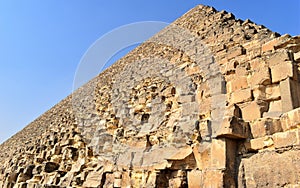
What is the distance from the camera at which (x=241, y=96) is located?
461cm

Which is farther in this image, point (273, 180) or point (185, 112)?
point (185, 112)

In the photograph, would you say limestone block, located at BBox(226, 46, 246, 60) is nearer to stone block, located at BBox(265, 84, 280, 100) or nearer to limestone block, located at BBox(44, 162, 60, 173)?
stone block, located at BBox(265, 84, 280, 100)

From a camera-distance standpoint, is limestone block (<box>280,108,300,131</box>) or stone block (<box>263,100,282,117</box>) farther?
stone block (<box>263,100,282,117</box>)

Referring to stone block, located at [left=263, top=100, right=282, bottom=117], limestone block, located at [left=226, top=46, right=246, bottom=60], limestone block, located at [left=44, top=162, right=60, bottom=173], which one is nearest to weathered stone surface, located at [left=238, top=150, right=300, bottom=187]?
stone block, located at [left=263, top=100, right=282, bottom=117]

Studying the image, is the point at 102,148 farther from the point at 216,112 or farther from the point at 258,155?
the point at 258,155

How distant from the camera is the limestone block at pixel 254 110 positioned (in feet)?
13.8

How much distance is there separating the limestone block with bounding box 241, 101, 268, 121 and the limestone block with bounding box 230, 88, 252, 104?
151mm

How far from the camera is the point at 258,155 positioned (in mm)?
3678

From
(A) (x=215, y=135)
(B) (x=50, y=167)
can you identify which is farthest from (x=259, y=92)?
(B) (x=50, y=167)

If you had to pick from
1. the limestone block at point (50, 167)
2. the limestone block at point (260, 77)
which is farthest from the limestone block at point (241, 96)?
the limestone block at point (50, 167)

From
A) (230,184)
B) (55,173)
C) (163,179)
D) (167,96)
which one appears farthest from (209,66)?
(55,173)

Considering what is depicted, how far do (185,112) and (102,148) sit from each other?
209 cm

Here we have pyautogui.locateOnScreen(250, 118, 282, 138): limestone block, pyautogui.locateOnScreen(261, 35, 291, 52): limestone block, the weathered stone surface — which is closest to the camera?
the weathered stone surface

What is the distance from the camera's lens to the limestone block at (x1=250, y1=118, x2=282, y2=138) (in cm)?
380
